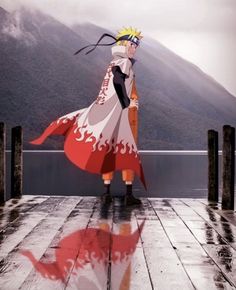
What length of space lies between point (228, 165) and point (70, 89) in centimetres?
8516

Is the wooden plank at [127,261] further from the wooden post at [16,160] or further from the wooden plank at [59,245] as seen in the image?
the wooden post at [16,160]

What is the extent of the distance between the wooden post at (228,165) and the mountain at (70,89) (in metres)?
73.3

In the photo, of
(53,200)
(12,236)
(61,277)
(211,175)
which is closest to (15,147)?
(53,200)

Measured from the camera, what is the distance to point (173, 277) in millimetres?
2377

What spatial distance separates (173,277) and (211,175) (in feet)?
9.96

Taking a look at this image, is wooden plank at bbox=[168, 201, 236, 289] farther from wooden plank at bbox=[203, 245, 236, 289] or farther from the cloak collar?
the cloak collar

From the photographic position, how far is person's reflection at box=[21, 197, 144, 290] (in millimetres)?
2320

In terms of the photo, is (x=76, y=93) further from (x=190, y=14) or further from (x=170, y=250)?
(x=170, y=250)

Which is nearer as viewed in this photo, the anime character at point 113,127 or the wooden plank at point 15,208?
the wooden plank at point 15,208

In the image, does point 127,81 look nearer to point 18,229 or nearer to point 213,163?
point 213,163

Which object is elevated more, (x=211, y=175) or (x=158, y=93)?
(x=158, y=93)

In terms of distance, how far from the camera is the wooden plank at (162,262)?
2.29 meters

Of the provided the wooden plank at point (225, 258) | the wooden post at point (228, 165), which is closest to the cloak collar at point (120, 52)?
the wooden post at point (228, 165)

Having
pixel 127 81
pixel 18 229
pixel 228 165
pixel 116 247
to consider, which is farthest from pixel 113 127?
pixel 116 247
